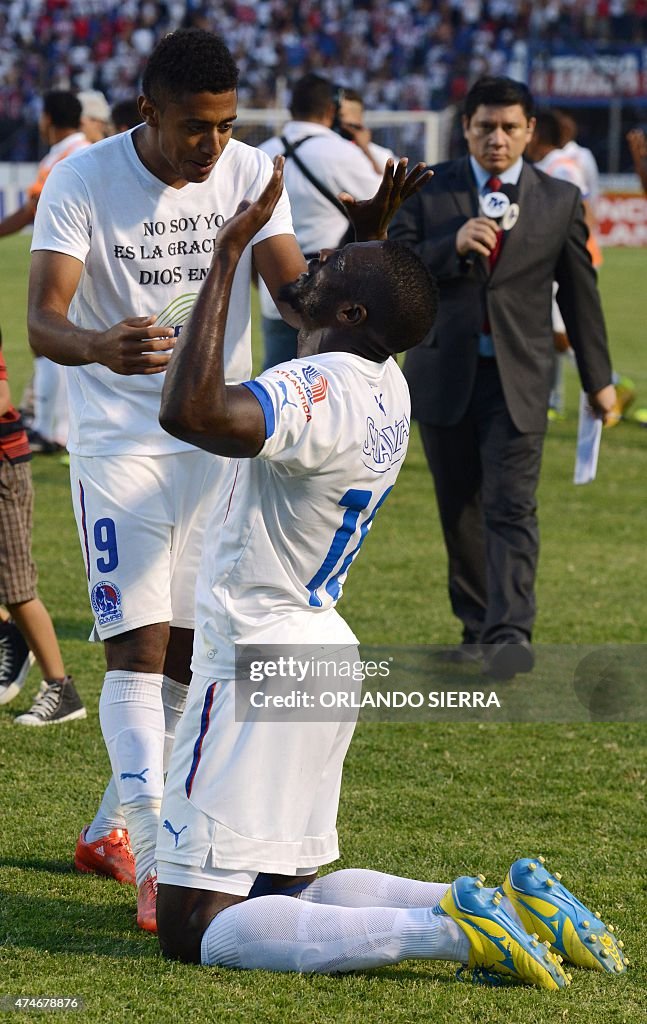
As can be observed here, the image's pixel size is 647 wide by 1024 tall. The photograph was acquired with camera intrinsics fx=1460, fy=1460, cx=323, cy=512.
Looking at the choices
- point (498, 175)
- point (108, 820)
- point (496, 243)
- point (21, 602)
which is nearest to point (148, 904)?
point (108, 820)

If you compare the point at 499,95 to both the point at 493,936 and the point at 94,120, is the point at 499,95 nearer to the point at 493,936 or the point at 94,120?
the point at 493,936

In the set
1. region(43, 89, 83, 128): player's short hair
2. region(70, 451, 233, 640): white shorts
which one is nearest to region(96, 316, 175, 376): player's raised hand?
region(70, 451, 233, 640): white shorts

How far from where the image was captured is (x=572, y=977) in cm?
333

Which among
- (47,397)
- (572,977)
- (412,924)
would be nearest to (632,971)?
(572,977)

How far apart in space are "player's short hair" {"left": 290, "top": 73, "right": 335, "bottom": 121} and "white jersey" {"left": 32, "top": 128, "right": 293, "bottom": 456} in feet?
17.2

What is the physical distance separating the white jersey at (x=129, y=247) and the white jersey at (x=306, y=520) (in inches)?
25.6

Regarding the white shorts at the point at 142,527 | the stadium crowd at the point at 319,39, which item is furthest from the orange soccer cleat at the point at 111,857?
the stadium crowd at the point at 319,39

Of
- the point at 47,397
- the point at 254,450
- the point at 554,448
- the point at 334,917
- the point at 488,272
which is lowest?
the point at 554,448

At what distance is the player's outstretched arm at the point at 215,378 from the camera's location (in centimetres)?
279

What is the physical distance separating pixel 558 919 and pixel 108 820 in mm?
1370

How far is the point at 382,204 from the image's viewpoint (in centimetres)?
353

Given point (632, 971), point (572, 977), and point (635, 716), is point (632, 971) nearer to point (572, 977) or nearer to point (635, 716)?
point (572, 977)

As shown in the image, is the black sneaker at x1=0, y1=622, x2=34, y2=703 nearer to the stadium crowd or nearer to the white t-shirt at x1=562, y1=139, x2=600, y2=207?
the white t-shirt at x1=562, y1=139, x2=600, y2=207

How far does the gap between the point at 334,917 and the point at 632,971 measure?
0.77 meters
